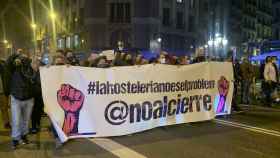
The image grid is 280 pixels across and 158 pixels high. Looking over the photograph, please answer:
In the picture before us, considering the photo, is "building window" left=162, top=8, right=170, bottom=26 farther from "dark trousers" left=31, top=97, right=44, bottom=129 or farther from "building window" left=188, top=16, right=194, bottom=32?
"dark trousers" left=31, top=97, right=44, bottom=129

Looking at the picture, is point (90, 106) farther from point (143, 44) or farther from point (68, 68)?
point (143, 44)

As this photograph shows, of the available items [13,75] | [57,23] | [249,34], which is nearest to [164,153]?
[13,75]

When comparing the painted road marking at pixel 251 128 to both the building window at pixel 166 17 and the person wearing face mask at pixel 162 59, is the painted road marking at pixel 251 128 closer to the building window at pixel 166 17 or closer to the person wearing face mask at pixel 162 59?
the person wearing face mask at pixel 162 59

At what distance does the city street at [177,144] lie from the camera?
311 inches

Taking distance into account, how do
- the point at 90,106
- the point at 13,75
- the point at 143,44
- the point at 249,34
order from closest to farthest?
the point at 13,75, the point at 90,106, the point at 143,44, the point at 249,34

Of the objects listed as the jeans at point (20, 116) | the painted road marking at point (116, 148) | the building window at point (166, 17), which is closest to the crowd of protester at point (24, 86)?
the jeans at point (20, 116)

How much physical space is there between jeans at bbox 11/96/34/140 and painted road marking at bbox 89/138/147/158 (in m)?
1.36

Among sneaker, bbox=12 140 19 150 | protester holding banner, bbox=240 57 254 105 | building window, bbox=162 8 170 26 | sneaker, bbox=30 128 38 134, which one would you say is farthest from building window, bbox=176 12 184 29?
sneaker, bbox=12 140 19 150

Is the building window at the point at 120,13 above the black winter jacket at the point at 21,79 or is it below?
above

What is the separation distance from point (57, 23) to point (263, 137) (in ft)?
238

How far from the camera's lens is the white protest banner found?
29.0 feet

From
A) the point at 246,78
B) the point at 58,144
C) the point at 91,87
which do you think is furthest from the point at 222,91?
the point at 58,144

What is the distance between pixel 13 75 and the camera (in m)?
8.59

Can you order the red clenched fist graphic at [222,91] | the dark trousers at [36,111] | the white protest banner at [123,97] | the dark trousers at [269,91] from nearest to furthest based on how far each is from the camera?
1. the white protest banner at [123,97]
2. the dark trousers at [36,111]
3. the red clenched fist graphic at [222,91]
4. the dark trousers at [269,91]
